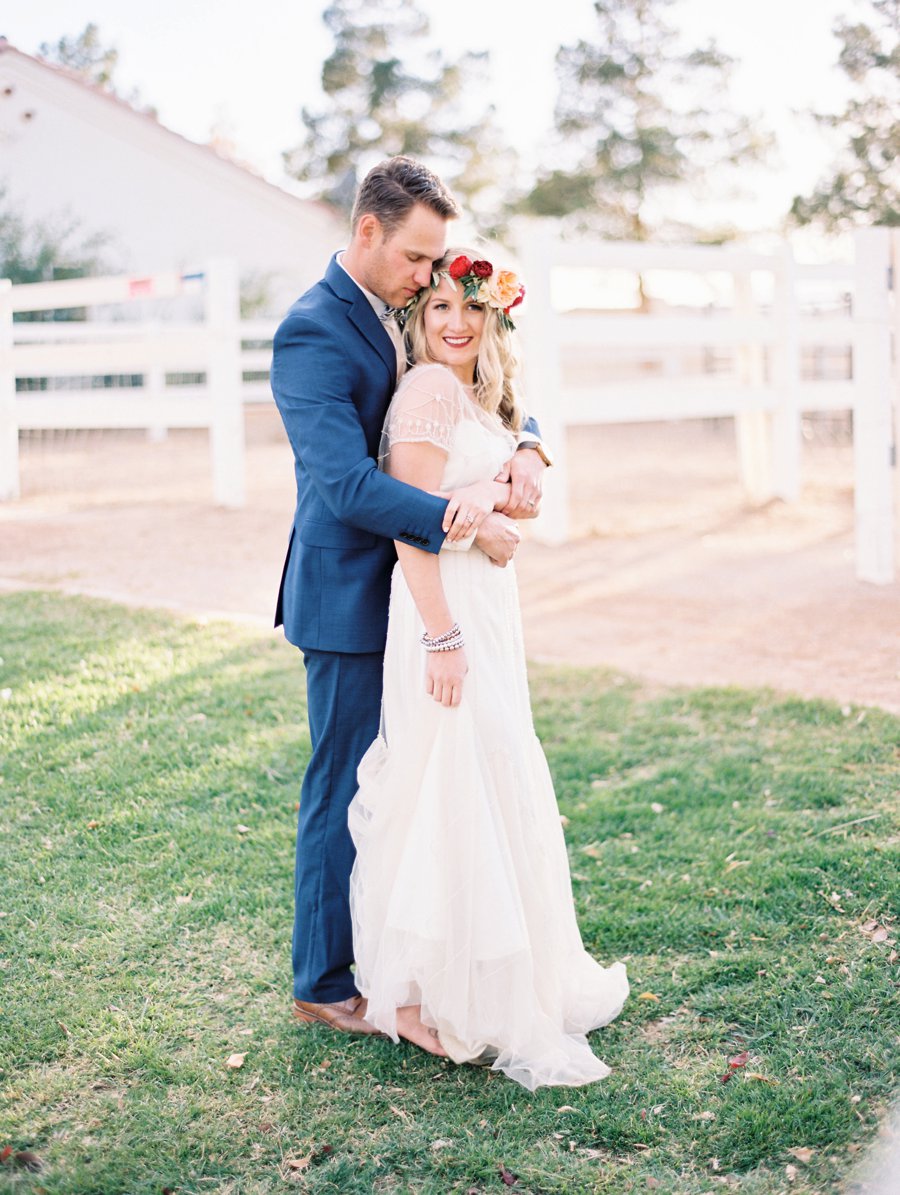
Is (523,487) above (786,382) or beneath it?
beneath

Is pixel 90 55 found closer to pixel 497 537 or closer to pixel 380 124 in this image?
pixel 380 124

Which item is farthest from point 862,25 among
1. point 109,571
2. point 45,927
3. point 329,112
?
point 45,927

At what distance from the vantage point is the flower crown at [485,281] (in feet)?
8.86

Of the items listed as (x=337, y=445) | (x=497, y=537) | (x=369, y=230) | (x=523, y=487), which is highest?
(x=369, y=230)

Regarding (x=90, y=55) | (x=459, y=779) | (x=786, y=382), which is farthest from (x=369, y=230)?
(x=90, y=55)

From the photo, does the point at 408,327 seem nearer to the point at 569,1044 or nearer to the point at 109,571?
the point at 569,1044

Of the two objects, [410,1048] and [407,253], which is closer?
[407,253]

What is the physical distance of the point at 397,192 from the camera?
2.69 metres

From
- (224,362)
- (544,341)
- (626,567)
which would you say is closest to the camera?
(626,567)

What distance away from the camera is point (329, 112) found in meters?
24.8

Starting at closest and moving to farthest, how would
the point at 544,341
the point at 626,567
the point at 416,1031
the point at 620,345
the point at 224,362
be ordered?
the point at 416,1031, the point at 626,567, the point at 544,341, the point at 620,345, the point at 224,362

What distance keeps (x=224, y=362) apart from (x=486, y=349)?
23.7 feet

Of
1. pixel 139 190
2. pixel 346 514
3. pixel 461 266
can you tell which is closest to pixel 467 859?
pixel 346 514

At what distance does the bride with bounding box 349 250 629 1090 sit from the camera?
8.95ft
